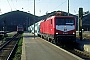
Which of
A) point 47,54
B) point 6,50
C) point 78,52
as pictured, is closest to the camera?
point 47,54

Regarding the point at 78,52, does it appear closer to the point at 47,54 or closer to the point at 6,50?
the point at 47,54

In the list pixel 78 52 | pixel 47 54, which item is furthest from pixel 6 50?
pixel 47 54

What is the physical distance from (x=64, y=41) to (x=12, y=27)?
121292mm

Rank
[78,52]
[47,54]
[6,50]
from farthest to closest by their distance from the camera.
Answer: [6,50] < [78,52] < [47,54]

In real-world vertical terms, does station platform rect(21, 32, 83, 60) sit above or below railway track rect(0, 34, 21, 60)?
above

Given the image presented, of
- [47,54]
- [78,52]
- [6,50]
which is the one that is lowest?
[6,50]

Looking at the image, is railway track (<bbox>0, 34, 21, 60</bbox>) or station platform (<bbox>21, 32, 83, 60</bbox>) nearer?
station platform (<bbox>21, 32, 83, 60</bbox>)

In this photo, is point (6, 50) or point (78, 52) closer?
point (78, 52)

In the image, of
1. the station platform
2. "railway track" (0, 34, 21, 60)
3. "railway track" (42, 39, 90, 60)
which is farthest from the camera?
"railway track" (0, 34, 21, 60)

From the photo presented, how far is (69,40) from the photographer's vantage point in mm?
23156

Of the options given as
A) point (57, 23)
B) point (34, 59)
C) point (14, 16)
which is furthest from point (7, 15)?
point (34, 59)

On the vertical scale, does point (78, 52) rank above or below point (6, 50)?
above

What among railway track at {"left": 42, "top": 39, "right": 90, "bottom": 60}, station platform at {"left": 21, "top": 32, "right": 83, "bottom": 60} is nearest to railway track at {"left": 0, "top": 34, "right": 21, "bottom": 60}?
station platform at {"left": 21, "top": 32, "right": 83, "bottom": 60}

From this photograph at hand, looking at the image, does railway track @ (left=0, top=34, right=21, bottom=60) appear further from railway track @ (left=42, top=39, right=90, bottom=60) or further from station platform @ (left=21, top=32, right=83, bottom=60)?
railway track @ (left=42, top=39, right=90, bottom=60)
